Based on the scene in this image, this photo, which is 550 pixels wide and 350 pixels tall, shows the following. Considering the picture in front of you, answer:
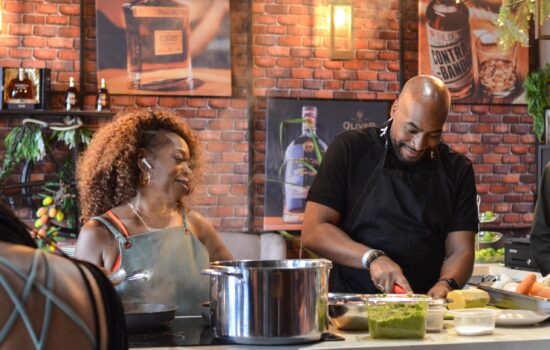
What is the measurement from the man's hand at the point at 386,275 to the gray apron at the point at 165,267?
22.1 inches

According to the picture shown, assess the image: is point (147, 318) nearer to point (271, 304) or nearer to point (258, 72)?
point (271, 304)

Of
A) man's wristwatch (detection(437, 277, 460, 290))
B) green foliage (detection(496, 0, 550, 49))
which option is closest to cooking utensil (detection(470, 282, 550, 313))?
man's wristwatch (detection(437, 277, 460, 290))

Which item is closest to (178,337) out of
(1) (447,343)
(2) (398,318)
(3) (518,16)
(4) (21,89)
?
(2) (398,318)

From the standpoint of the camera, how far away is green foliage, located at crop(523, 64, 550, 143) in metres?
7.32

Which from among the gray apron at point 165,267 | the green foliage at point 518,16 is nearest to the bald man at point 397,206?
the gray apron at point 165,267

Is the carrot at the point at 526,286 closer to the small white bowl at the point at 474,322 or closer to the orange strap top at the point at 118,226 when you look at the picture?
the small white bowl at the point at 474,322

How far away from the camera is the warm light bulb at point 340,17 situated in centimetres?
687

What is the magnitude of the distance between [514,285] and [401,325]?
775 millimetres

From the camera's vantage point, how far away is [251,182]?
23.0 ft

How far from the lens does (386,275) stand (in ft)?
8.96

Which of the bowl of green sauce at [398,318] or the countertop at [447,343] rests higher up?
the bowl of green sauce at [398,318]

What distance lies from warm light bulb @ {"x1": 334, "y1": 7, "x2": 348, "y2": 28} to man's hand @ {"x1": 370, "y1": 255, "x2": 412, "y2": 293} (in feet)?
14.3

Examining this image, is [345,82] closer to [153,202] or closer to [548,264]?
[548,264]

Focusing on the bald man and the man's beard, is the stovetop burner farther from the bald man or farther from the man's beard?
the man's beard
